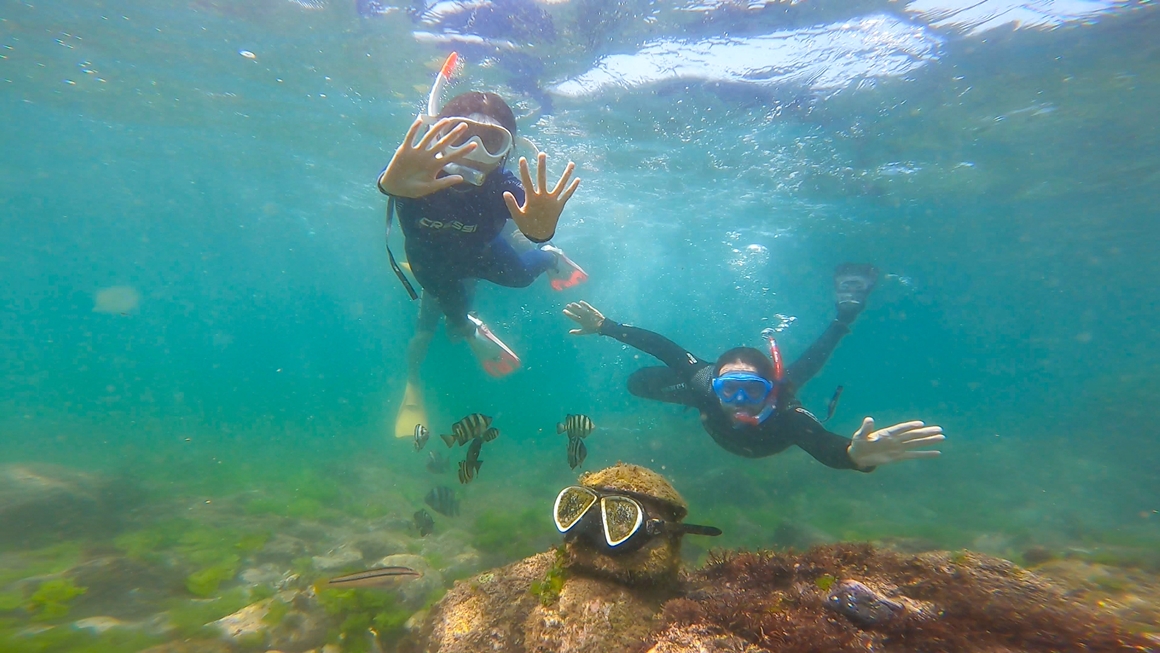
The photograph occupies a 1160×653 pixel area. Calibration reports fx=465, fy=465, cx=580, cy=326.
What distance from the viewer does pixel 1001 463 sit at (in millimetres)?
22953

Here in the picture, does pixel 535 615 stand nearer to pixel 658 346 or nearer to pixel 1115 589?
pixel 658 346

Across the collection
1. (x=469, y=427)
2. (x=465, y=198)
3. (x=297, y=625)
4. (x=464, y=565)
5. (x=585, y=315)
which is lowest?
(x=464, y=565)

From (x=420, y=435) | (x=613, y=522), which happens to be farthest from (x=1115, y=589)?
(x=420, y=435)

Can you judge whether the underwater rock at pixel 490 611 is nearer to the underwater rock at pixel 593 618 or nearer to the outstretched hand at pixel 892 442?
the underwater rock at pixel 593 618

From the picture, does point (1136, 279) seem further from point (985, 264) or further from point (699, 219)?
point (699, 219)

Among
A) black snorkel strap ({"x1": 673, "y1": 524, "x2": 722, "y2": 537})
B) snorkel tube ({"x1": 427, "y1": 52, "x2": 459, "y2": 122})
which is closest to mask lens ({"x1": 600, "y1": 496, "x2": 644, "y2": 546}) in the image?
black snorkel strap ({"x1": 673, "y1": 524, "x2": 722, "y2": 537})

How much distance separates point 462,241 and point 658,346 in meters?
4.00

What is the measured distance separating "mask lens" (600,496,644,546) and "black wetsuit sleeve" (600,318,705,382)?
5276 mm

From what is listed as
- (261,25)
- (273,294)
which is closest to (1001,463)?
(261,25)

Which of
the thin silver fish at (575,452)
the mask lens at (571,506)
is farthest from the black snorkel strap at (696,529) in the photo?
the thin silver fish at (575,452)

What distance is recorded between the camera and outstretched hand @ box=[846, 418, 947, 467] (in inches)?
178

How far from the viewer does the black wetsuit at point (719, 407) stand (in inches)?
225

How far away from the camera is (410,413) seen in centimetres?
1109

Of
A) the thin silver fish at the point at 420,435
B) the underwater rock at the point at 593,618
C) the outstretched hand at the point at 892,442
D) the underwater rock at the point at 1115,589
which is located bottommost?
the underwater rock at the point at 1115,589
